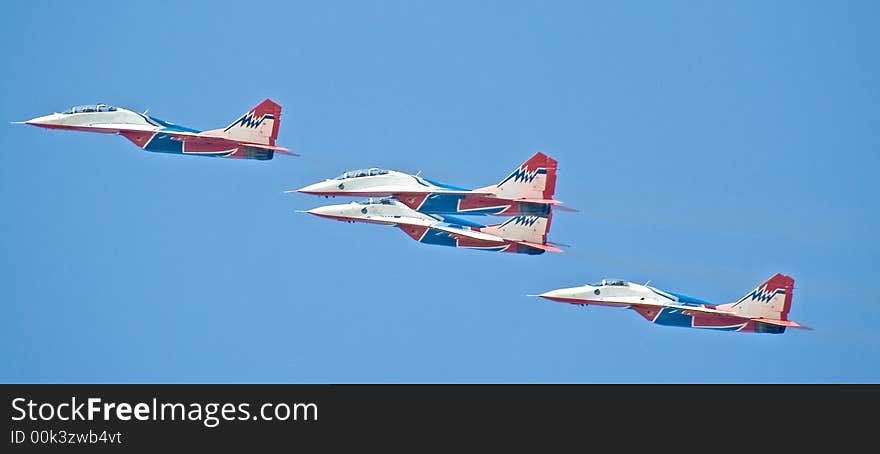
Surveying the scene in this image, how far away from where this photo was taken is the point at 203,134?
451 ft

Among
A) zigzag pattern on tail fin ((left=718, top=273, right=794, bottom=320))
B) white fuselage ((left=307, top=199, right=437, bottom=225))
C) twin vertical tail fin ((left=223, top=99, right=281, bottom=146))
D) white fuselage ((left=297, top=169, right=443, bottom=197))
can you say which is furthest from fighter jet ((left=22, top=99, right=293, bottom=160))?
zigzag pattern on tail fin ((left=718, top=273, right=794, bottom=320))

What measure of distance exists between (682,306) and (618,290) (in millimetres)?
3269

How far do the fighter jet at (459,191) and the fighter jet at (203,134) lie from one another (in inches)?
138

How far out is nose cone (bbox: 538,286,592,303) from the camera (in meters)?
139

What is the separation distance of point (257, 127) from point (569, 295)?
684 inches

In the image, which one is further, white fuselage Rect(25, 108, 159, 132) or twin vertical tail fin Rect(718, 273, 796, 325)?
white fuselage Rect(25, 108, 159, 132)

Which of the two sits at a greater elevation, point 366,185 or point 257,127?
point 257,127

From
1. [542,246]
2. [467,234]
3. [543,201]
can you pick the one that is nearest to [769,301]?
[542,246]

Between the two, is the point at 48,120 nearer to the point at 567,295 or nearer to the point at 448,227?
the point at 448,227

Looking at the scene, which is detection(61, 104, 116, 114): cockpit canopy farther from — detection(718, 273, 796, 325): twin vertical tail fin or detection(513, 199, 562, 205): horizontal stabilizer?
detection(718, 273, 796, 325): twin vertical tail fin

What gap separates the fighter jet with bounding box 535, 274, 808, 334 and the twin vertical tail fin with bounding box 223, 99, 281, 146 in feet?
51.0

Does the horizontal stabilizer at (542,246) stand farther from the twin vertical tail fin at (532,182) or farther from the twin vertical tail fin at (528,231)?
the twin vertical tail fin at (532,182)
